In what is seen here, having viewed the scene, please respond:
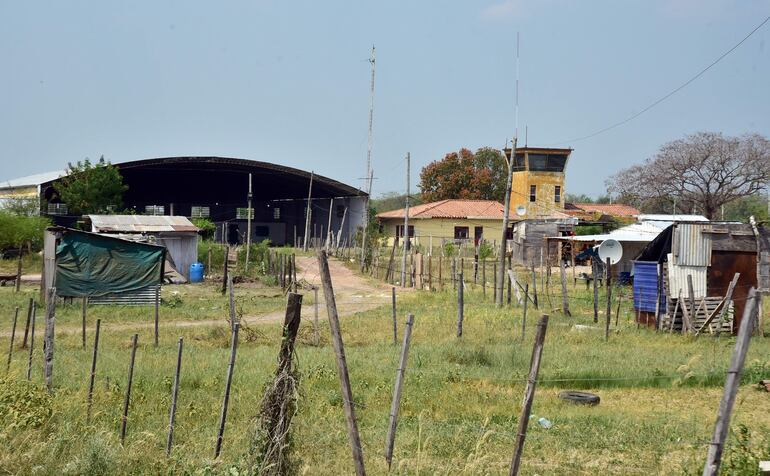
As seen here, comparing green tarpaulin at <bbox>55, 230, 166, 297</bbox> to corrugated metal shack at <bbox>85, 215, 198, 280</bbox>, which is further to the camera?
corrugated metal shack at <bbox>85, 215, 198, 280</bbox>

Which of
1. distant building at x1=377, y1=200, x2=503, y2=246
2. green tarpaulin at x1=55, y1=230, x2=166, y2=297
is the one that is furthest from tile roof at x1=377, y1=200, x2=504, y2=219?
green tarpaulin at x1=55, y1=230, x2=166, y2=297

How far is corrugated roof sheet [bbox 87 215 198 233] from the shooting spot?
30438mm

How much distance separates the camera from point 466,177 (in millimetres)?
68750

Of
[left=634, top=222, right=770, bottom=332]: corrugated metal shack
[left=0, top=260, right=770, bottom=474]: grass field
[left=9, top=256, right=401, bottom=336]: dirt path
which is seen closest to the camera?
[left=0, top=260, right=770, bottom=474]: grass field

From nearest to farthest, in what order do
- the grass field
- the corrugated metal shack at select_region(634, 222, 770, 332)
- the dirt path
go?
the grass field, the corrugated metal shack at select_region(634, 222, 770, 332), the dirt path

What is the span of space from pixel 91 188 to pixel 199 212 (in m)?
16.8

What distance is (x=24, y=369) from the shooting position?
1173cm

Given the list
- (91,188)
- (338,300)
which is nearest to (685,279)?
(338,300)

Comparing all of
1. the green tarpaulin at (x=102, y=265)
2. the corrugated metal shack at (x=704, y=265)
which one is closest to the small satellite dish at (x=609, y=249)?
the corrugated metal shack at (x=704, y=265)

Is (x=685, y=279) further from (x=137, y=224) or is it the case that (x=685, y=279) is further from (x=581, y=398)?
(x=137, y=224)

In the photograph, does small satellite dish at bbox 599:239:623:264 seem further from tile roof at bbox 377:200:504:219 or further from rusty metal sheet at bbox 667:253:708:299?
tile roof at bbox 377:200:504:219

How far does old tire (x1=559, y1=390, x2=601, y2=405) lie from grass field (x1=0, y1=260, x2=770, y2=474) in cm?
13

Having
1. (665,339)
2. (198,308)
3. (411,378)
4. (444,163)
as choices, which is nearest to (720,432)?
(411,378)

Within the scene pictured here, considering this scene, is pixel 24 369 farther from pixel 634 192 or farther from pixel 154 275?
pixel 634 192
